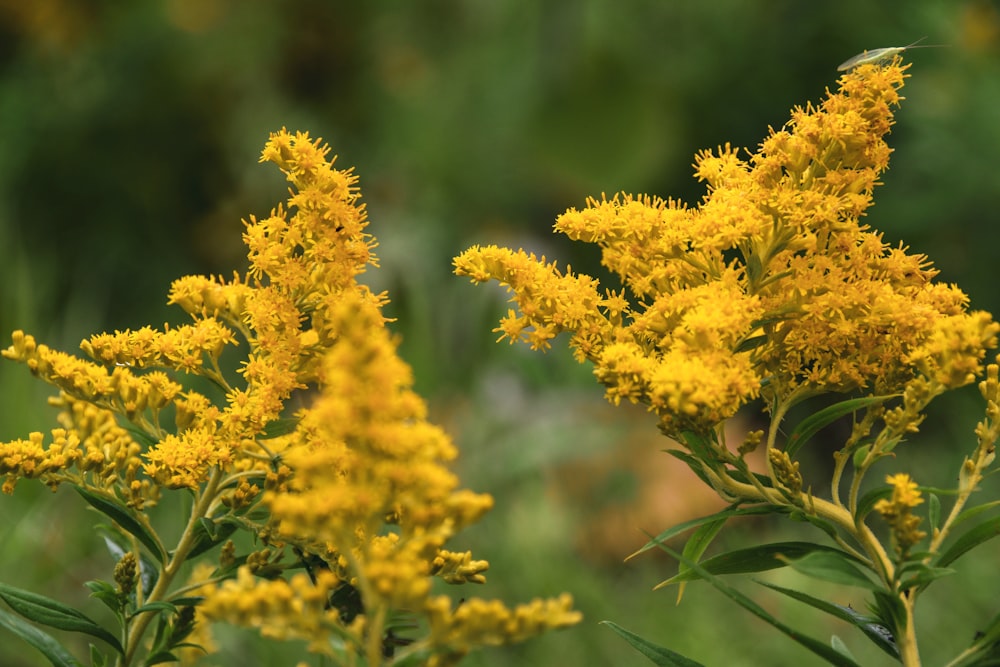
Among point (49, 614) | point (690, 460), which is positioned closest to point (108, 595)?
point (49, 614)

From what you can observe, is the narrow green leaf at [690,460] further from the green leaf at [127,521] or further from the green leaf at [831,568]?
the green leaf at [127,521]

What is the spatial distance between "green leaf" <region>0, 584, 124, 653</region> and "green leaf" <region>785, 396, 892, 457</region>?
0.64 m

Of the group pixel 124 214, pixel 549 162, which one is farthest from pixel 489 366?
pixel 124 214

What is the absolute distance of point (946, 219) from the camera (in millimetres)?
4062

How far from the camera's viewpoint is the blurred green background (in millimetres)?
3506

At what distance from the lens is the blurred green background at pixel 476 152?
3506 millimetres

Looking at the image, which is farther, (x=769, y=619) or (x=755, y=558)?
(x=755, y=558)

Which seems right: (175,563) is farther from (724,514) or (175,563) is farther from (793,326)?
(793,326)

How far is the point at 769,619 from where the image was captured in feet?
2.70

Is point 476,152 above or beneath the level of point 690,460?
above

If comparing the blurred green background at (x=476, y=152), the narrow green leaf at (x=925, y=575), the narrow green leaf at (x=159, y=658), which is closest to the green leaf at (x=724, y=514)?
the narrow green leaf at (x=925, y=575)

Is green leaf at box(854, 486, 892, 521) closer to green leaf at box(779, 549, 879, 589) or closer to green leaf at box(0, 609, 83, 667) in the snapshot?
green leaf at box(779, 549, 879, 589)

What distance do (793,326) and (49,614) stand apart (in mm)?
741

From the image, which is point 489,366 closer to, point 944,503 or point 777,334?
point 944,503
